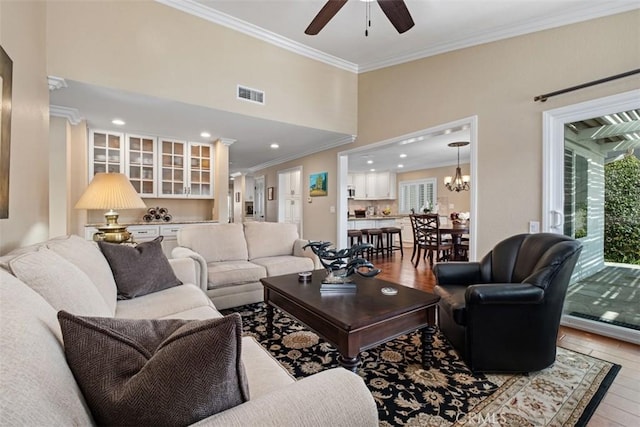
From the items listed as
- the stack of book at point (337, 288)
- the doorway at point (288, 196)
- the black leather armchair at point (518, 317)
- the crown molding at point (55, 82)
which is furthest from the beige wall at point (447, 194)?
the crown molding at point (55, 82)

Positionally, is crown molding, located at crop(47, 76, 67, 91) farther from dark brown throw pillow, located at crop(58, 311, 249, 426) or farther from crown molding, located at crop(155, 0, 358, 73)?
dark brown throw pillow, located at crop(58, 311, 249, 426)

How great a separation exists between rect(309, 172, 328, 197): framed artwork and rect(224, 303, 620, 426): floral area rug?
3.58 m

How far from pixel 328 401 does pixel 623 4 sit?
3679mm

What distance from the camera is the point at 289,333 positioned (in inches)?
100

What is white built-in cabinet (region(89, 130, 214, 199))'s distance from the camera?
14.5ft

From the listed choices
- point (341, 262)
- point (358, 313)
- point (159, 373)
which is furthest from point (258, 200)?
point (159, 373)

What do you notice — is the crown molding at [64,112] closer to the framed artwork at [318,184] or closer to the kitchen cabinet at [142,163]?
the kitchen cabinet at [142,163]

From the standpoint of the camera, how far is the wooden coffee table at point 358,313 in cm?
161

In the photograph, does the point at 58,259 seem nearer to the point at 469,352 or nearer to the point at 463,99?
the point at 469,352

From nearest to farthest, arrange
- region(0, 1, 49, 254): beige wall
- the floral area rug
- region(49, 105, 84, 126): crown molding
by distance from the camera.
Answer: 1. the floral area rug
2. region(0, 1, 49, 254): beige wall
3. region(49, 105, 84, 126): crown molding

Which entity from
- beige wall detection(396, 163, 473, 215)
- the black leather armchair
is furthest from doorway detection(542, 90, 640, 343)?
beige wall detection(396, 163, 473, 215)

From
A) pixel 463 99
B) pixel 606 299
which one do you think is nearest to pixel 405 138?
pixel 463 99

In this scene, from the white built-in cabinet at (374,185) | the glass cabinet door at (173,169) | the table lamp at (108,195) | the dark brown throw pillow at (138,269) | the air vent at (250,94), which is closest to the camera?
the dark brown throw pillow at (138,269)

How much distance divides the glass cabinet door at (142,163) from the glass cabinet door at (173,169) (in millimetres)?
129
